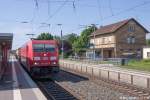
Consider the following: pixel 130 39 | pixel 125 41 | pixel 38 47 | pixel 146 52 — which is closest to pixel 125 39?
pixel 125 41

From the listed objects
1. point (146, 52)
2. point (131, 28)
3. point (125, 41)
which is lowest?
point (146, 52)

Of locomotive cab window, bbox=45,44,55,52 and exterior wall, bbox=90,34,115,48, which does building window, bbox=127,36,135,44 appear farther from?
locomotive cab window, bbox=45,44,55,52

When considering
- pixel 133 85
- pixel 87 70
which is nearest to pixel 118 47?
pixel 87 70

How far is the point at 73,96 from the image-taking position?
17391mm

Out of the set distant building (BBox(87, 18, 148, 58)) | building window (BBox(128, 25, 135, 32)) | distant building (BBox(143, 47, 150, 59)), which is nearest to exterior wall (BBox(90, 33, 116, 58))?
distant building (BBox(87, 18, 148, 58))

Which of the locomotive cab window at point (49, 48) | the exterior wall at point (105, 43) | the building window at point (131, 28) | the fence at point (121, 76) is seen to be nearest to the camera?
the fence at point (121, 76)

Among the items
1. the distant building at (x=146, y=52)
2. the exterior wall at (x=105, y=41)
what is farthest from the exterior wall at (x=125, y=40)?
the distant building at (x=146, y=52)

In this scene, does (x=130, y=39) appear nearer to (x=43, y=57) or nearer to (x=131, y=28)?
(x=131, y=28)

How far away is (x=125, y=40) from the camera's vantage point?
249 feet

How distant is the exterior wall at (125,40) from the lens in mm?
74750

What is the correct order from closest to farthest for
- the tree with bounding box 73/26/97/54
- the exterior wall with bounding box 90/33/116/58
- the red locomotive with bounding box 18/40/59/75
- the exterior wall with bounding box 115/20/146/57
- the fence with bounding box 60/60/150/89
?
the fence with bounding box 60/60/150/89 → the red locomotive with bounding box 18/40/59/75 → the exterior wall with bounding box 115/20/146/57 → the exterior wall with bounding box 90/33/116/58 → the tree with bounding box 73/26/97/54

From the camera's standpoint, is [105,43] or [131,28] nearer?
[131,28]

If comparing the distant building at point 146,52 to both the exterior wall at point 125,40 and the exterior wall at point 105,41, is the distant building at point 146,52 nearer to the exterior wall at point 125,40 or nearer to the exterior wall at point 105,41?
the exterior wall at point 125,40

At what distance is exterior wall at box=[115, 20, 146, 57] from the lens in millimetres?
74750
